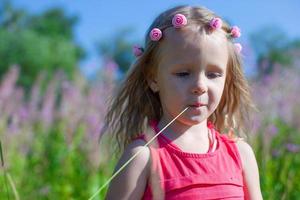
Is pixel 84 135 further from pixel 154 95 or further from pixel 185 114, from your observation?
pixel 185 114

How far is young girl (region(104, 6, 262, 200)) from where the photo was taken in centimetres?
203

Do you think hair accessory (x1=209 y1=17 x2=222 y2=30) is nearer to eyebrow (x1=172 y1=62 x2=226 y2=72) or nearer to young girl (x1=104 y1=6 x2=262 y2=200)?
young girl (x1=104 y1=6 x2=262 y2=200)

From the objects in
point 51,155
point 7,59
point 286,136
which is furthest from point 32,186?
point 7,59

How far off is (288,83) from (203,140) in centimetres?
414

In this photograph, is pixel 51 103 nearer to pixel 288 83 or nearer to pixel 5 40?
pixel 288 83

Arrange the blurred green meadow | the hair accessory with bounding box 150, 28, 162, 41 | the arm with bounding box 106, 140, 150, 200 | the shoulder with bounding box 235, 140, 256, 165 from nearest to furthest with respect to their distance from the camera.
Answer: the arm with bounding box 106, 140, 150, 200, the hair accessory with bounding box 150, 28, 162, 41, the shoulder with bounding box 235, 140, 256, 165, the blurred green meadow

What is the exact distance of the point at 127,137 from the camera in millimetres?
2346

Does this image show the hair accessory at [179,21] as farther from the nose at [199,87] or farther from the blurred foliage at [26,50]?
the blurred foliage at [26,50]

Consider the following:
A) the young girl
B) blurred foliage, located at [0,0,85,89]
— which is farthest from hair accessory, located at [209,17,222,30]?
blurred foliage, located at [0,0,85,89]

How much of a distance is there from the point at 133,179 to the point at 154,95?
0.40 metres

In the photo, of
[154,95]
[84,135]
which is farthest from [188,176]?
[84,135]

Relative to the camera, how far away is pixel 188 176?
2033 millimetres

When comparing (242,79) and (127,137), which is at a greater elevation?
(242,79)

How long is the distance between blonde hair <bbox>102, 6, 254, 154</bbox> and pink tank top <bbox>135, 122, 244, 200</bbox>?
0.71 ft
